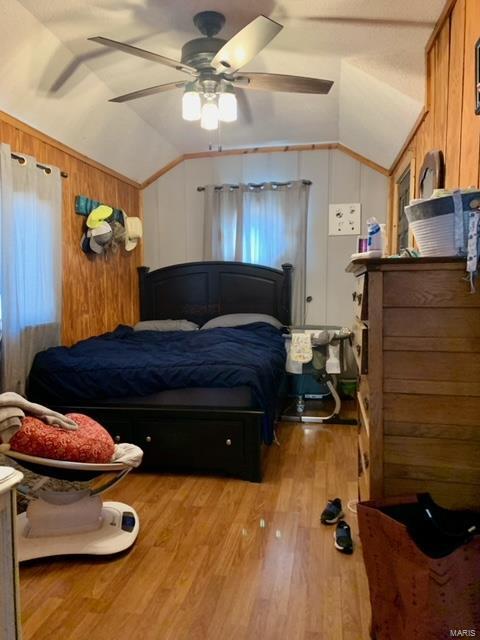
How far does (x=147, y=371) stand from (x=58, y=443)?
0.94m

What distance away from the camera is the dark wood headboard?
179 inches

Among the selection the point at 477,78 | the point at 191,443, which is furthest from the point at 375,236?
the point at 191,443

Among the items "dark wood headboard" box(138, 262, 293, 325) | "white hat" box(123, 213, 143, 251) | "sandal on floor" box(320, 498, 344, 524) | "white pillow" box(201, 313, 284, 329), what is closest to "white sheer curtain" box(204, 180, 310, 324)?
"dark wood headboard" box(138, 262, 293, 325)

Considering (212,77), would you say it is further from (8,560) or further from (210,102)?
(8,560)

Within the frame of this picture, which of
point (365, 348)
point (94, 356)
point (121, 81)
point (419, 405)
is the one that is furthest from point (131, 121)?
point (419, 405)

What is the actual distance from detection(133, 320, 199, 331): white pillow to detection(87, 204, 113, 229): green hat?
1.13 m

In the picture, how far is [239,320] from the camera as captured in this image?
14.2 feet

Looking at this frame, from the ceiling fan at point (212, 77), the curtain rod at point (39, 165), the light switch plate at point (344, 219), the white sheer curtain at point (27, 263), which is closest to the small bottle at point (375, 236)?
the ceiling fan at point (212, 77)

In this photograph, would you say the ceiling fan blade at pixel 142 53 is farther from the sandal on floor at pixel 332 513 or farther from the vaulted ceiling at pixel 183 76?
the sandal on floor at pixel 332 513

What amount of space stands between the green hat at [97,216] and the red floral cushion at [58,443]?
7.77 ft

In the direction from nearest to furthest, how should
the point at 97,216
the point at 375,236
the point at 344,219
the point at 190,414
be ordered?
the point at 375,236
the point at 190,414
the point at 97,216
the point at 344,219

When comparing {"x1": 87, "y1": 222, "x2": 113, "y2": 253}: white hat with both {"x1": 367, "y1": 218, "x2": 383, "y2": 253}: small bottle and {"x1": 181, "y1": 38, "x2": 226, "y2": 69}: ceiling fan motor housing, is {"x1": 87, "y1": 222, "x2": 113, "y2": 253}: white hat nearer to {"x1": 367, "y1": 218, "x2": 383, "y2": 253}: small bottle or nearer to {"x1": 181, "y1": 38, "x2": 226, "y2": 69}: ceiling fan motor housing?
{"x1": 181, "y1": 38, "x2": 226, "y2": 69}: ceiling fan motor housing

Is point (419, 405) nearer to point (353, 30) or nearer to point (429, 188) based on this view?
point (429, 188)

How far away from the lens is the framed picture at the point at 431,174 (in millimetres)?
2217
